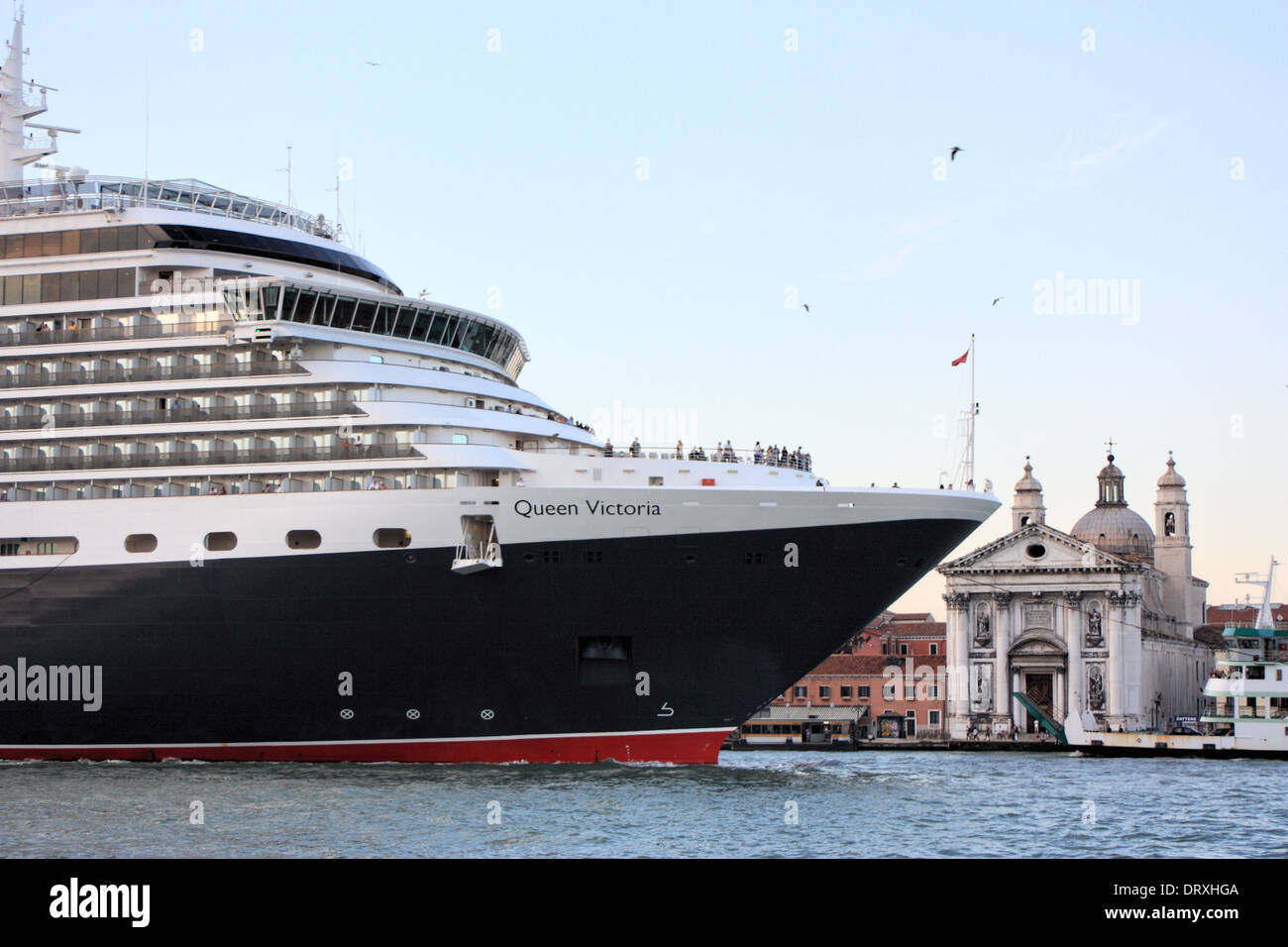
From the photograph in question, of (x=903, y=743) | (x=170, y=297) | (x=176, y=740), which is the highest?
(x=170, y=297)

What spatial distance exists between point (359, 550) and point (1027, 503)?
89.5 metres

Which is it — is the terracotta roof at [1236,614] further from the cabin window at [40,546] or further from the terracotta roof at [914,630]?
the cabin window at [40,546]

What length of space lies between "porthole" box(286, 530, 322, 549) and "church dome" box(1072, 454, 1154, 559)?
87.1 m

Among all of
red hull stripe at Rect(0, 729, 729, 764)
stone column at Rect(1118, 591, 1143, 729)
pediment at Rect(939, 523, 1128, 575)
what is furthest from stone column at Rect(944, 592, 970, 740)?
red hull stripe at Rect(0, 729, 729, 764)

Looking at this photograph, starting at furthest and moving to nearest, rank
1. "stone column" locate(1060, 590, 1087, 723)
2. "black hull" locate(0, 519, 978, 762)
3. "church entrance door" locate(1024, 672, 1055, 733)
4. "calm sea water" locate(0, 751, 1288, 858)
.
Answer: "church entrance door" locate(1024, 672, 1055, 733) → "stone column" locate(1060, 590, 1087, 723) → "black hull" locate(0, 519, 978, 762) → "calm sea water" locate(0, 751, 1288, 858)

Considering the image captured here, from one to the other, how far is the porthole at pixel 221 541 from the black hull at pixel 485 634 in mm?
438

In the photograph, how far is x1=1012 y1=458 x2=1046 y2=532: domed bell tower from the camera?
117 metres

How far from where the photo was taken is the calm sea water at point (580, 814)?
80.1ft

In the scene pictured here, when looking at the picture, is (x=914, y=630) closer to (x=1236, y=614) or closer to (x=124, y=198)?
(x=1236, y=614)

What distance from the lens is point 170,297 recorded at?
129 feet

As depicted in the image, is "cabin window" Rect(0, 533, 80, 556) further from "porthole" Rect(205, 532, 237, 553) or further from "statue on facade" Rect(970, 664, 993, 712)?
"statue on facade" Rect(970, 664, 993, 712)
